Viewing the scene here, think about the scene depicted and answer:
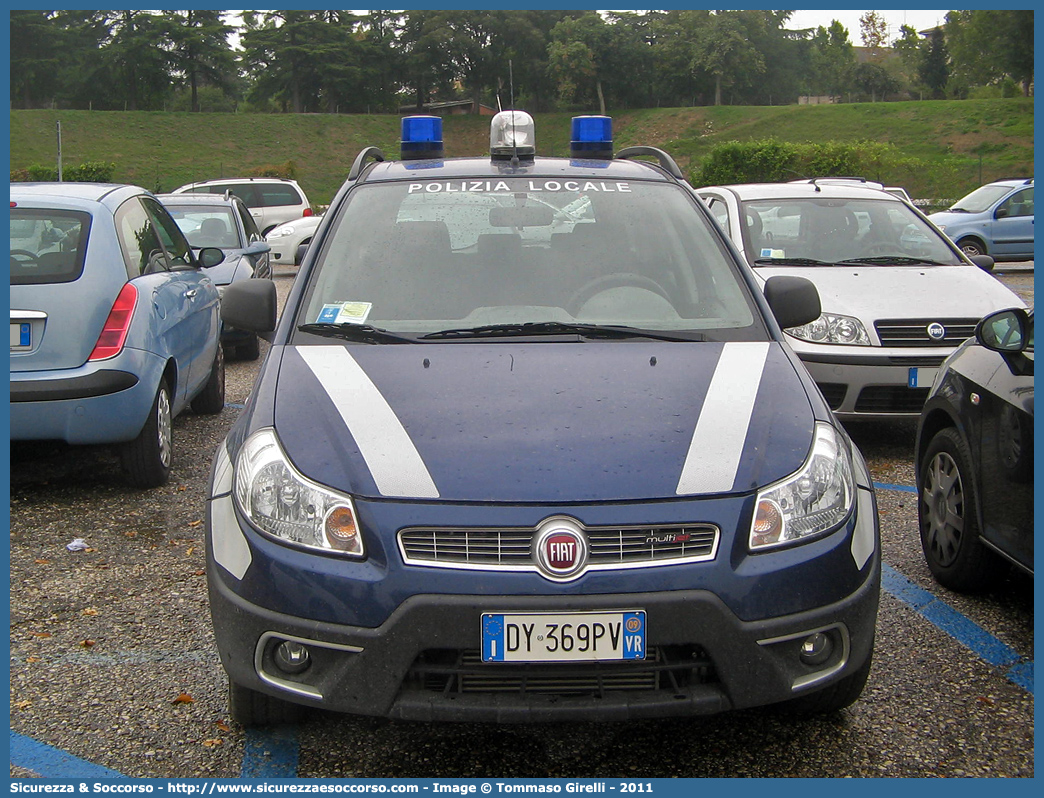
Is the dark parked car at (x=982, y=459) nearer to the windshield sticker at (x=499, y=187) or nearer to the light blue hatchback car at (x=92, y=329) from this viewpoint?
the windshield sticker at (x=499, y=187)

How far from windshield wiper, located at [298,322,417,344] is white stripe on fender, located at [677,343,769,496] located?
1018mm

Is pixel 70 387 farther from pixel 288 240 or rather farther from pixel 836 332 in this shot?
pixel 288 240

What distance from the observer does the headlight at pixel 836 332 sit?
662 cm

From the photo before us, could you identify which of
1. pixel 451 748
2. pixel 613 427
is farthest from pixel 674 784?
pixel 613 427

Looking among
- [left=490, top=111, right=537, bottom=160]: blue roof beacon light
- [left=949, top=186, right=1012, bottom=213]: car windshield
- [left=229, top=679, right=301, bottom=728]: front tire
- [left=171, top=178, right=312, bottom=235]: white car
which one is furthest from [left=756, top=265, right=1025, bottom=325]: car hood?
[left=171, top=178, right=312, bottom=235]: white car

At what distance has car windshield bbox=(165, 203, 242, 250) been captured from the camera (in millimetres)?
11914

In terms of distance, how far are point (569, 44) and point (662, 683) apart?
3527 inches

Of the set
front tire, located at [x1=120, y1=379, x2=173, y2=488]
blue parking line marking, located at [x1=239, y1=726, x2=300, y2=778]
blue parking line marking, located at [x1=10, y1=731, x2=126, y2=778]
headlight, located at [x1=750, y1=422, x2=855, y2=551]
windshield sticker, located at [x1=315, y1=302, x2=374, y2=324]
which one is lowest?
blue parking line marking, located at [x1=10, y1=731, x2=126, y2=778]

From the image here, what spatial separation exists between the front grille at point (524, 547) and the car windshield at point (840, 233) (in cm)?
536

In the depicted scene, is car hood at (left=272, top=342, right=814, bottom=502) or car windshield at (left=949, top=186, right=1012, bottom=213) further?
car windshield at (left=949, top=186, right=1012, bottom=213)

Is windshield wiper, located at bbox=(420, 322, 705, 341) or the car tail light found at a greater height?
windshield wiper, located at bbox=(420, 322, 705, 341)

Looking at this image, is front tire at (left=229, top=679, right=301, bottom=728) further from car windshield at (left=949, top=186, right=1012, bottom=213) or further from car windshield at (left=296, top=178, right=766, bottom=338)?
car windshield at (left=949, top=186, right=1012, bottom=213)

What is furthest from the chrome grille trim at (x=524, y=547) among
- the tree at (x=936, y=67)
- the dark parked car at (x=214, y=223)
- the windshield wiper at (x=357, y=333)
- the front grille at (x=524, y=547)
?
the tree at (x=936, y=67)

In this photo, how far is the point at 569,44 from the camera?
287 feet
